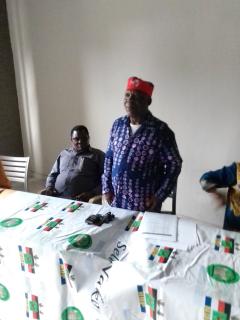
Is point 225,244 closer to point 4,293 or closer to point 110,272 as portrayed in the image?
point 110,272

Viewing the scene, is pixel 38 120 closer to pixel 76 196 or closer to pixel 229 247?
pixel 76 196

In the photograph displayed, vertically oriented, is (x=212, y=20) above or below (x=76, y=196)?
above

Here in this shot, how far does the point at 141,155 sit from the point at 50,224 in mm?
596

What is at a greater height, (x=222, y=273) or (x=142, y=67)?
(x=142, y=67)

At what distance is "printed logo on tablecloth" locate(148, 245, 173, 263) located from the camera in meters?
0.97

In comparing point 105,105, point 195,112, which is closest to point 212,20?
point 195,112

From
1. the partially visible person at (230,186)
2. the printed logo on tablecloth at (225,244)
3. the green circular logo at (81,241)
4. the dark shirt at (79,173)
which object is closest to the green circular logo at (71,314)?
the green circular logo at (81,241)

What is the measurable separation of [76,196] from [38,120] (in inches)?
72.9

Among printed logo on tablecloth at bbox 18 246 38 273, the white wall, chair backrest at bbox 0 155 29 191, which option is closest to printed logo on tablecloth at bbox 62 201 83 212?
printed logo on tablecloth at bbox 18 246 38 273

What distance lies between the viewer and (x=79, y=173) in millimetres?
1998

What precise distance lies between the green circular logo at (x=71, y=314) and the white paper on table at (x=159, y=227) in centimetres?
39

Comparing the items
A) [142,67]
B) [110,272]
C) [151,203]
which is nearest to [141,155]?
[151,203]

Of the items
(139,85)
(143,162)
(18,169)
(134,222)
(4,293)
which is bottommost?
(4,293)

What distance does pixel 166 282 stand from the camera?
86 centimetres
